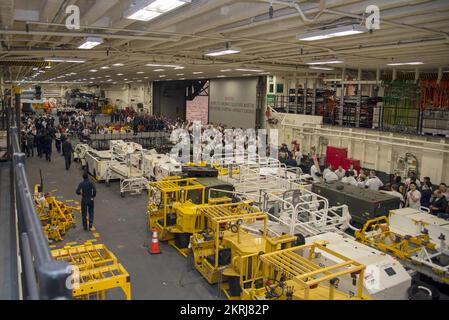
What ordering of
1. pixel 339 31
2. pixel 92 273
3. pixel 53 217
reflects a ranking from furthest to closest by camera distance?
pixel 53 217 → pixel 339 31 → pixel 92 273

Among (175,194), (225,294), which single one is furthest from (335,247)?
(175,194)

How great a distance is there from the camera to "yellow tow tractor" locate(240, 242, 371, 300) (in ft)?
17.0

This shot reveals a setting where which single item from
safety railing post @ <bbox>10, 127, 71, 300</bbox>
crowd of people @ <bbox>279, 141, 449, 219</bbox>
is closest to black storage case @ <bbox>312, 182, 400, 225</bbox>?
crowd of people @ <bbox>279, 141, 449, 219</bbox>

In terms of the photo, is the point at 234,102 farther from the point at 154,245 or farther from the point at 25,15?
the point at 25,15

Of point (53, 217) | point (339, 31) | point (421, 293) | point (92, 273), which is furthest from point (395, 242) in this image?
point (53, 217)

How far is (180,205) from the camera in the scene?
379 inches

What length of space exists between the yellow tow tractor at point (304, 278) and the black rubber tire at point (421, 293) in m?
1.01

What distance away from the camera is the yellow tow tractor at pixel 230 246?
22.8ft

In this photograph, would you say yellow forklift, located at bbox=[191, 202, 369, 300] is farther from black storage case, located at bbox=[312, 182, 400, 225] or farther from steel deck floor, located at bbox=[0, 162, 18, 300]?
steel deck floor, located at bbox=[0, 162, 18, 300]

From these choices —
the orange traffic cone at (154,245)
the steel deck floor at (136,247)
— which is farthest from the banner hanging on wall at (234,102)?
the orange traffic cone at (154,245)

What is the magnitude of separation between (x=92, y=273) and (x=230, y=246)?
2894 mm

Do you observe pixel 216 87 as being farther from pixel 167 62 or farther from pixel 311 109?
pixel 167 62

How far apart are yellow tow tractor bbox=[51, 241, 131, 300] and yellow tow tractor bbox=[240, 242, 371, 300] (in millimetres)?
2089

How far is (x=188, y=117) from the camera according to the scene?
40250 mm
